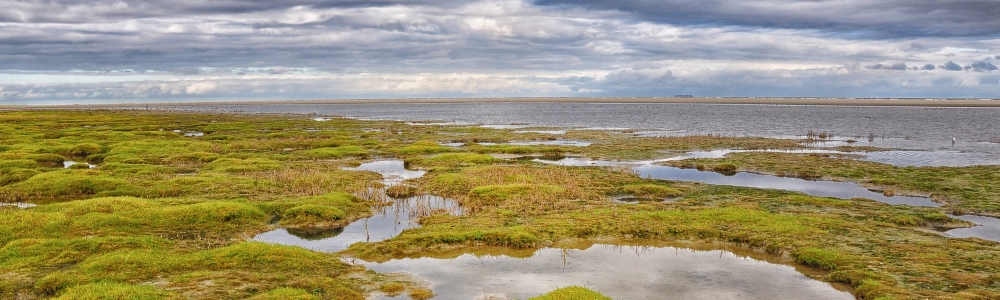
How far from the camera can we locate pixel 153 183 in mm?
39531

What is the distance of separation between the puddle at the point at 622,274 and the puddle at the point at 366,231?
401cm

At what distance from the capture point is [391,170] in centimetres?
5103

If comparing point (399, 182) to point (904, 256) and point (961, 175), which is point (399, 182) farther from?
point (961, 175)

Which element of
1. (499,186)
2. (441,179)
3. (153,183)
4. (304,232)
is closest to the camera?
(304,232)

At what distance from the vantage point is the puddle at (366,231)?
2748 cm

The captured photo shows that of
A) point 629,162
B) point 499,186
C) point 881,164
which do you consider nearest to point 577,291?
point 499,186

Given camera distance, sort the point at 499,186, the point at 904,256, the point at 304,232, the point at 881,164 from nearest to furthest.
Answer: the point at 904,256 → the point at 304,232 → the point at 499,186 → the point at 881,164

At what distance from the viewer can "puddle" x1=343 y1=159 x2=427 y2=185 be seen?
149ft

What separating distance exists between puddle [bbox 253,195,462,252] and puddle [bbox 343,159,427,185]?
29.3 feet

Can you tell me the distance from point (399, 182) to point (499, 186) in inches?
353

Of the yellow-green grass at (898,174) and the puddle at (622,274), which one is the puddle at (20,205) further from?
the yellow-green grass at (898,174)

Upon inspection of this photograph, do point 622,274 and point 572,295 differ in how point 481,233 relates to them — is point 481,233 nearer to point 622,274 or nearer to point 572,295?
point 622,274

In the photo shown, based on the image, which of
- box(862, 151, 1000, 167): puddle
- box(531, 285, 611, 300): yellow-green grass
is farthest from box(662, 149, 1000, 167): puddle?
box(531, 285, 611, 300): yellow-green grass

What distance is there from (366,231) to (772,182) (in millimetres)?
27589
